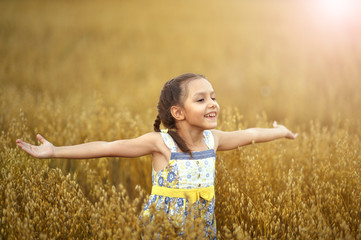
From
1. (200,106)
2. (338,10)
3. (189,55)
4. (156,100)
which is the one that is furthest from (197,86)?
(338,10)

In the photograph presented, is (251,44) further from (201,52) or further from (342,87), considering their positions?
(342,87)

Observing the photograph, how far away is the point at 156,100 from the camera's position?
5.82 meters

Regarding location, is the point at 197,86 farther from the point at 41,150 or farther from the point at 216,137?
the point at 41,150

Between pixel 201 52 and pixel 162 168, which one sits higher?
pixel 201 52

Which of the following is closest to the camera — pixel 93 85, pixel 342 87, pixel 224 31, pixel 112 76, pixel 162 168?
pixel 162 168

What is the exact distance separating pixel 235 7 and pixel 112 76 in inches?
262

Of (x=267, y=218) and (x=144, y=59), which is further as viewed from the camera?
(x=144, y=59)

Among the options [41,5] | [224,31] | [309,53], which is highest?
[41,5]

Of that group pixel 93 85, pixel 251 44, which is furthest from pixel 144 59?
pixel 251 44

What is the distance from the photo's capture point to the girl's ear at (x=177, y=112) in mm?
2254

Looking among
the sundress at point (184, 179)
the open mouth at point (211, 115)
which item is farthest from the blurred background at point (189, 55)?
the open mouth at point (211, 115)

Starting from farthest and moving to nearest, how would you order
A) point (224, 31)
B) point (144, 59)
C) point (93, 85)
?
1. point (224, 31)
2. point (144, 59)
3. point (93, 85)

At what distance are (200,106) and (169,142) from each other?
0.27 m

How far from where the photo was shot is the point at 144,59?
8.14 m
